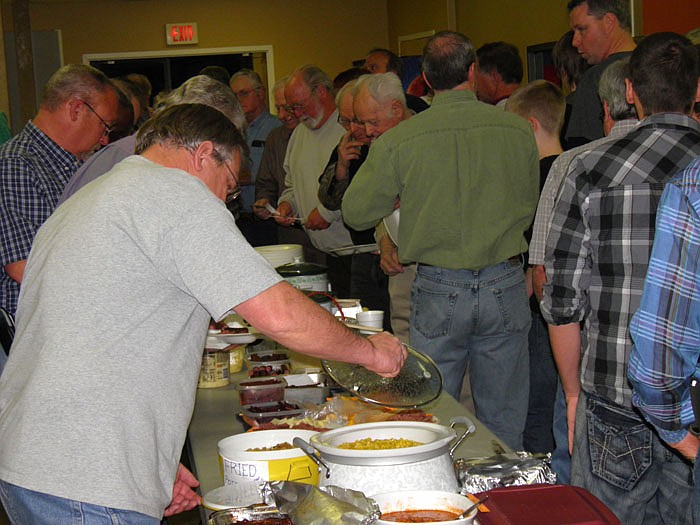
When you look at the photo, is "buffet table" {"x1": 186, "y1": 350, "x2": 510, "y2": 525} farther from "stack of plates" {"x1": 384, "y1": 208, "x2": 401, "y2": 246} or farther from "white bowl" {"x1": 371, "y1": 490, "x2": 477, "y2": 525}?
"stack of plates" {"x1": 384, "y1": 208, "x2": 401, "y2": 246}

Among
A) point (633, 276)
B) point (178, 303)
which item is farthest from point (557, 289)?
point (178, 303)

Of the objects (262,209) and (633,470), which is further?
(262,209)

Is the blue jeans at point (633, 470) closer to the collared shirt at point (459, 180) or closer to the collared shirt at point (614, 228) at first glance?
the collared shirt at point (614, 228)

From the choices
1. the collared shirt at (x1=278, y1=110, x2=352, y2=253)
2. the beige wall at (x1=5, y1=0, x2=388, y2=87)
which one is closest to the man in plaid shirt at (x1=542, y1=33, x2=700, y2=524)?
the collared shirt at (x1=278, y1=110, x2=352, y2=253)

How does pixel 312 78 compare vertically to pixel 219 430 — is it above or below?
A: above

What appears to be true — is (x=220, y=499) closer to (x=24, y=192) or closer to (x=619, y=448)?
(x=619, y=448)

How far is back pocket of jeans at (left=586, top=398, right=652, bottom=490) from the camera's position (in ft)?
6.91

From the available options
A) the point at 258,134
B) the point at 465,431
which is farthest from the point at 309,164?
the point at 465,431

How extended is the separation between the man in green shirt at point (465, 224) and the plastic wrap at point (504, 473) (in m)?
1.49

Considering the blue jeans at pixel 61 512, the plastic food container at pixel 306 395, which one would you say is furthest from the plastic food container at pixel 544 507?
the plastic food container at pixel 306 395

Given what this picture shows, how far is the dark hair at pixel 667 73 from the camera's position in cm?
211

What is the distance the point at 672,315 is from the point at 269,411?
1.16m

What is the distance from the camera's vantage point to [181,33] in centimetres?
1130

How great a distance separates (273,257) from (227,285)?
2326 mm
